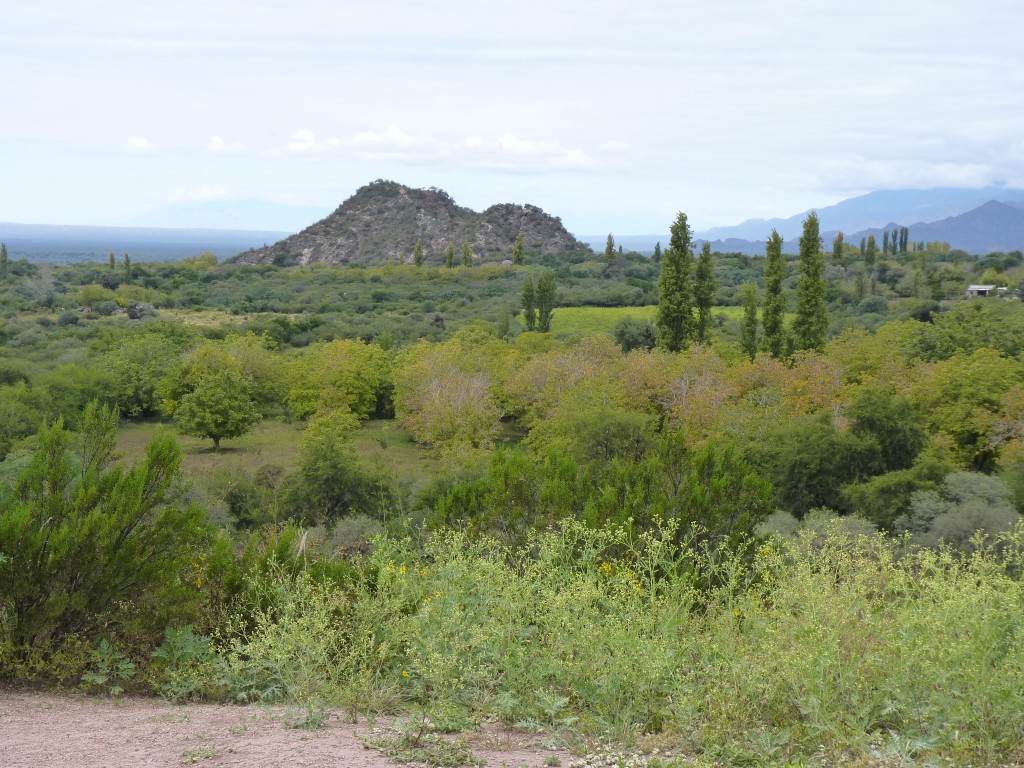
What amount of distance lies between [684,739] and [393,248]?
5763 inches

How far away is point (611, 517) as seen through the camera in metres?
9.27

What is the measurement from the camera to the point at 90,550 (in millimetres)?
6406

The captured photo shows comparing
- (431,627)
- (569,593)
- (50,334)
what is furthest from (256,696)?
(50,334)

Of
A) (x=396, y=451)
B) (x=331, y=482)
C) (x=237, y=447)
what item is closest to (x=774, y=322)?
(x=396, y=451)

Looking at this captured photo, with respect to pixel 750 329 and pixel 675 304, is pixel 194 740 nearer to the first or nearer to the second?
pixel 675 304

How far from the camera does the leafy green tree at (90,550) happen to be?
6.28 meters

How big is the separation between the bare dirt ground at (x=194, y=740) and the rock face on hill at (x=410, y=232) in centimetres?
13069

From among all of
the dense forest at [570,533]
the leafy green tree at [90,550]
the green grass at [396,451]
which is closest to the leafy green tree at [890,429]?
the dense forest at [570,533]

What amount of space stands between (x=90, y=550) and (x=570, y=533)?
4357mm

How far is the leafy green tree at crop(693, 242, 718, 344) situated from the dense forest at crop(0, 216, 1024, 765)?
0.19m

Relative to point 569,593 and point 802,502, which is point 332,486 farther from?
point 569,593

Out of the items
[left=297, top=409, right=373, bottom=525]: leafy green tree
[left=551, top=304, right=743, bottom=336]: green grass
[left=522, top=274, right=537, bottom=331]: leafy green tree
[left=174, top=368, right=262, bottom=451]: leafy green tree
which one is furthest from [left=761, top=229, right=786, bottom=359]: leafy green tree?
[left=174, top=368, right=262, bottom=451]: leafy green tree

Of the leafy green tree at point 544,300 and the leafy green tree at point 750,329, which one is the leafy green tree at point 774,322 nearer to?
the leafy green tree at point 750,329

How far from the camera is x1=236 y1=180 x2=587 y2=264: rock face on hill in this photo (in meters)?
145
